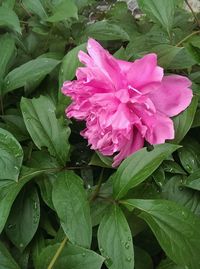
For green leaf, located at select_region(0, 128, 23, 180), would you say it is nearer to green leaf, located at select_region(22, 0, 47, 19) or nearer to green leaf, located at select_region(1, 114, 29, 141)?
green leaf, located at select_region(1, 114, 29, 141)

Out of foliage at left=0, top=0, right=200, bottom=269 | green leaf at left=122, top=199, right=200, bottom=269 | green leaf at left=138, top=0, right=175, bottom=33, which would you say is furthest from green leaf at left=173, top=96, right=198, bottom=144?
green leaf at left=138, top=0, right=175, bottom=33

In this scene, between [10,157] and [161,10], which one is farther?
[161,10]

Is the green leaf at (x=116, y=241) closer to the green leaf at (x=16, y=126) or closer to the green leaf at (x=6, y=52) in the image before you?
the green leaf at (x=16, y=126)

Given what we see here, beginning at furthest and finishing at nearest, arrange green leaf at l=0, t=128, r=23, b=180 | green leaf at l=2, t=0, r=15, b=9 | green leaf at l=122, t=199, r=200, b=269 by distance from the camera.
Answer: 1. green leaf at l=2, t=0, r=15, b=9
2. green leaf at l=0, t=128, r=23, b=180
3. green leaf at l=122, t=199, r=200, b=269

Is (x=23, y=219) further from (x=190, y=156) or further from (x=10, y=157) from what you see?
(x=190, y=156)

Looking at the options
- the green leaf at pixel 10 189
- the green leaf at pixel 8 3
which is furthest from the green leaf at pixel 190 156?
the green leaf at pixel 8 3

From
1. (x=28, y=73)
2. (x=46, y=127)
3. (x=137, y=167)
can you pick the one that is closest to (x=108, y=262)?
(x=137, y=167)
